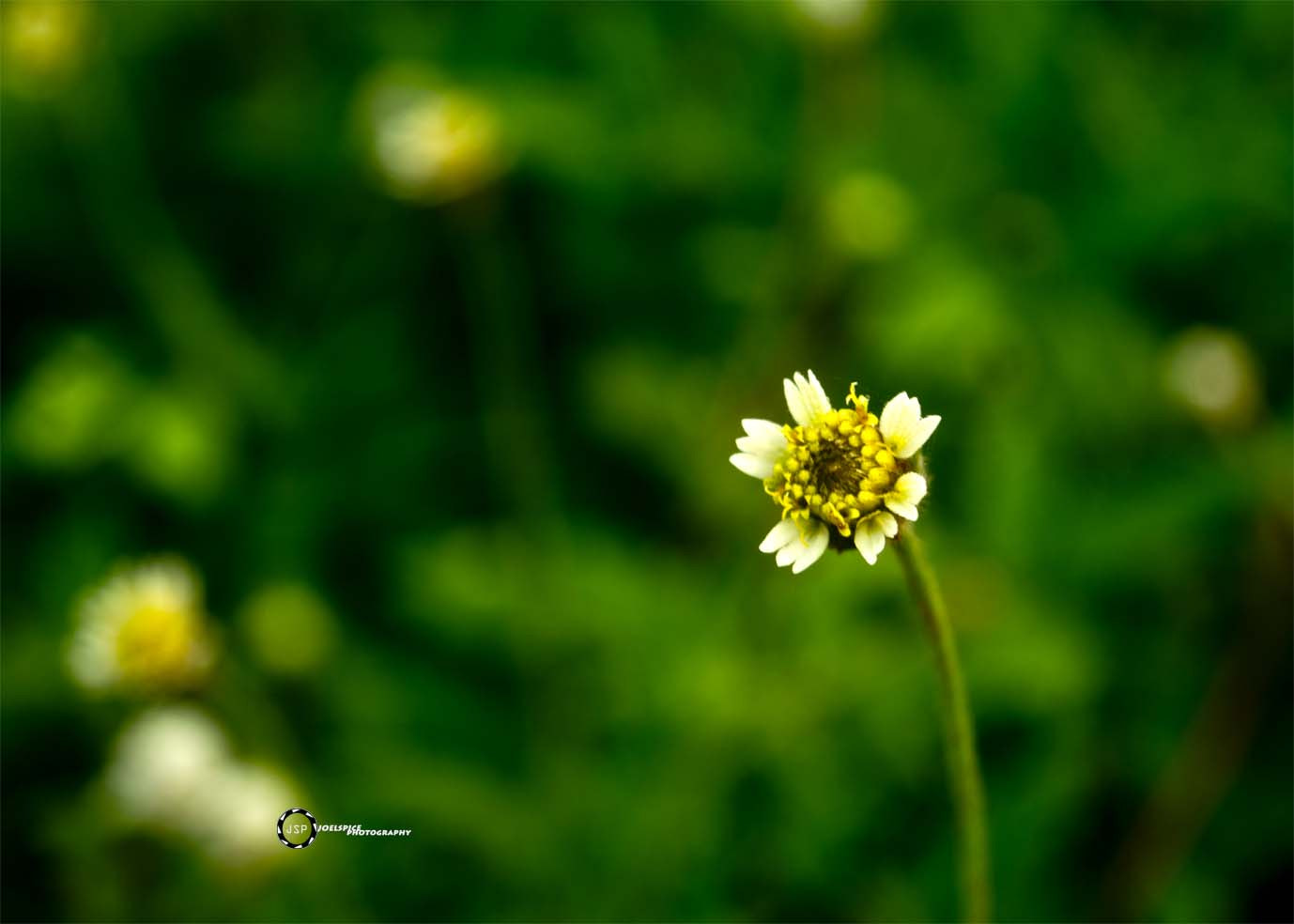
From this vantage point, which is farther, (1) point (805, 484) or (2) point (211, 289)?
(2) point (211, 289)

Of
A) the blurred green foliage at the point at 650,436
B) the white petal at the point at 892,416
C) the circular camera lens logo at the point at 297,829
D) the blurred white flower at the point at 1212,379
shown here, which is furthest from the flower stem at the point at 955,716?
the blurred white flower at the point at 1212,379

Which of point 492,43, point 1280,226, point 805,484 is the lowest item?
point 805,484

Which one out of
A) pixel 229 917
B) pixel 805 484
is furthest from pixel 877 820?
pixel 805 484

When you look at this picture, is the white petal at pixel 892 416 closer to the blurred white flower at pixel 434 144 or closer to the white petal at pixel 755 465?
the white petal at pixel 755 465

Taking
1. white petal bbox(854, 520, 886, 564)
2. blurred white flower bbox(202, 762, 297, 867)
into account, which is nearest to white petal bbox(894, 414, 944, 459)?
white petal bbox(854, 520, 886, 564)

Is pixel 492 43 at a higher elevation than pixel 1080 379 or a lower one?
higher

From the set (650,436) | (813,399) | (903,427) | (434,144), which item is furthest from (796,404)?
(434,144)

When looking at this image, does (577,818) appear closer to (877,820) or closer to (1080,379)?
(877,820)

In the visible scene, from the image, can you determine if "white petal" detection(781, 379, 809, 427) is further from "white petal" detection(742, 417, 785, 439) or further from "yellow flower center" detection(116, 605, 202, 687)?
"yellow flower center" detection(116, 605, 202, 687)
